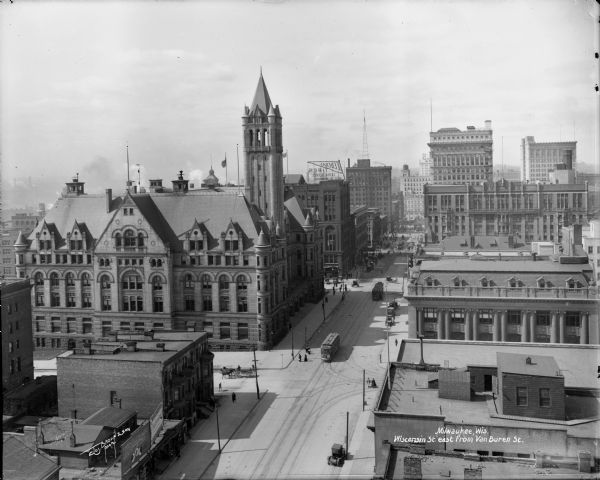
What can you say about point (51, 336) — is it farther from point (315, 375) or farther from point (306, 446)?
point (306, 446)

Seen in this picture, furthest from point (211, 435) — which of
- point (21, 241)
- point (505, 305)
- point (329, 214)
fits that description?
point (329, 214)

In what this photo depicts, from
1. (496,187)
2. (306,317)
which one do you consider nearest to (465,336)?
(306,317)

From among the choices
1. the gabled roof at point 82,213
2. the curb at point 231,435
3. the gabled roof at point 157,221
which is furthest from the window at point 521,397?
the gabled roof at point 82,213

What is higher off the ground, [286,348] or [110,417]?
[110,417]

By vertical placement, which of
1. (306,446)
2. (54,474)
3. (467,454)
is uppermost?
(467,454)

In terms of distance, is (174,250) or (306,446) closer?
(306,446)

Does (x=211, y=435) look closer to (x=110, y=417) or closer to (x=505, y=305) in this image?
(x=110, y=417)
